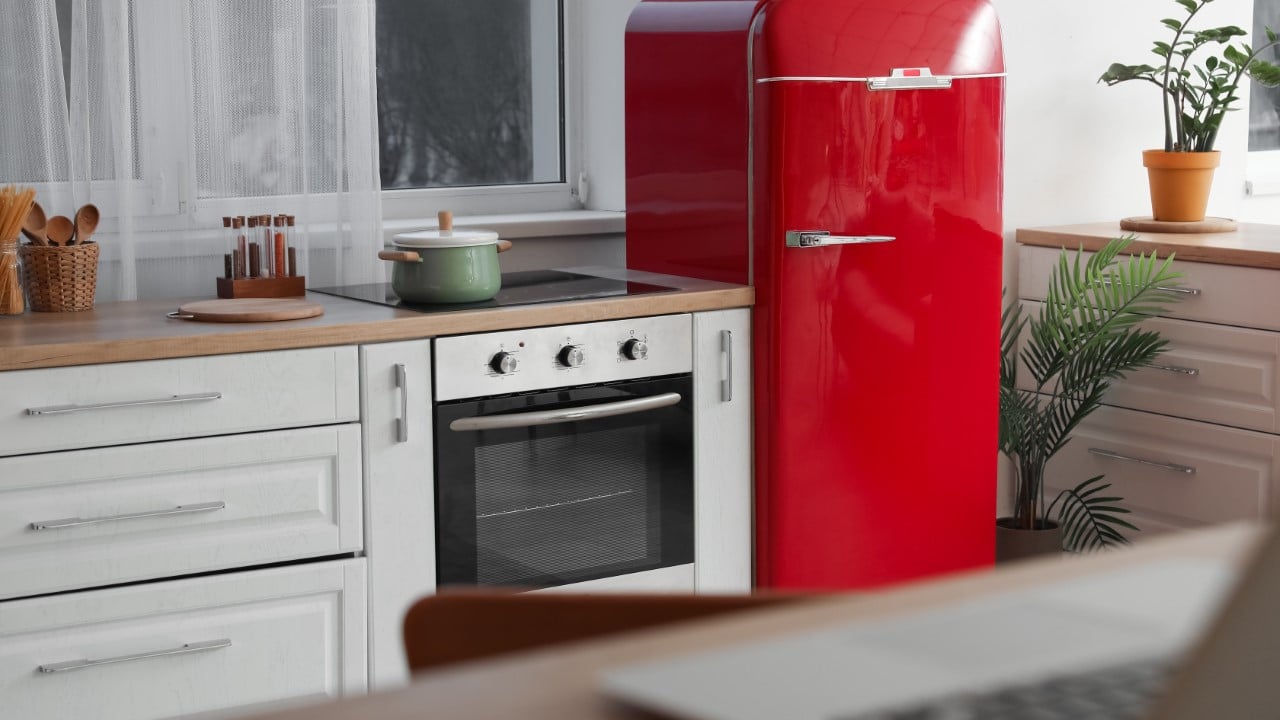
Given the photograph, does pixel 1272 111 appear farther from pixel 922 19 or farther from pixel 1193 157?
pixel 922 19

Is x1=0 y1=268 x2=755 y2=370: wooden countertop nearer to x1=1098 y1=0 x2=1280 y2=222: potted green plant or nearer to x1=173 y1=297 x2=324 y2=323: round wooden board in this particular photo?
x1=173 y1=297 x2=324 y2=323: round wooden board

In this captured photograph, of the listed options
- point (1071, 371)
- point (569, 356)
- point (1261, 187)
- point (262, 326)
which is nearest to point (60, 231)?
point (262, 326)

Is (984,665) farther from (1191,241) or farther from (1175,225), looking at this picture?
(1175,225)

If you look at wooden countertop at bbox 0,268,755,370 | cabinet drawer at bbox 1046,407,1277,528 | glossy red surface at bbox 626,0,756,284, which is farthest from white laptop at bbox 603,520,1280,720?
cabinet drawer at bbox 1046,407,1277,528

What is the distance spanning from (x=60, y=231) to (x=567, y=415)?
3.05 feet

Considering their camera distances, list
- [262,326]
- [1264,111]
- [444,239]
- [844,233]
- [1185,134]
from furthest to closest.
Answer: [1264,111] < [1185,134] < [844,233] < [444,239] < [262,326]

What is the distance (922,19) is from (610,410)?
0.98 metres

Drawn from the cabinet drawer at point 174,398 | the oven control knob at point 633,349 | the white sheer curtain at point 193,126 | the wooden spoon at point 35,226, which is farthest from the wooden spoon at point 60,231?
the oven control knob at point 633,349

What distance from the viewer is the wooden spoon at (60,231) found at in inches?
101

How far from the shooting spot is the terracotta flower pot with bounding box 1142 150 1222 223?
12.0 ft

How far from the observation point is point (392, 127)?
3.41 metres

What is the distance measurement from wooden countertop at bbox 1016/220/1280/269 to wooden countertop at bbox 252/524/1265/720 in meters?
2.62

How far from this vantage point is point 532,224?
3.32m

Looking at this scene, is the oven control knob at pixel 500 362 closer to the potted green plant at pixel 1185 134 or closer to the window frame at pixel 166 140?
the window frame at pixel 166 140
